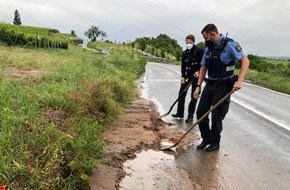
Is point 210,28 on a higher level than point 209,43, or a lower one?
higher

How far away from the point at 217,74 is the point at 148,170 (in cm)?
204

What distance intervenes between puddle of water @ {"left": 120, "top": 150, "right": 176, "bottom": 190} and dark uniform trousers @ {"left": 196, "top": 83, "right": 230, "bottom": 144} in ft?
2.96

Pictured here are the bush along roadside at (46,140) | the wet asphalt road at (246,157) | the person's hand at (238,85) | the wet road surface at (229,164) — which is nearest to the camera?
the bush along roadside at (46,140)

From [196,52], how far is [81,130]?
466 centimetres

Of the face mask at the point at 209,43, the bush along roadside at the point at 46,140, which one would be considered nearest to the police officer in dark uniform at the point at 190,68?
the face mask at the point at 209,43

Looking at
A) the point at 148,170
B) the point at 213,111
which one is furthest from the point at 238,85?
the point at 148,170

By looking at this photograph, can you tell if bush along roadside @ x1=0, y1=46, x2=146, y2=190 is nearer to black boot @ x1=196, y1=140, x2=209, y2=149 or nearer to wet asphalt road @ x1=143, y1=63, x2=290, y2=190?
wet asphalt road @ x1=143, y1=63, x2=290, y2=190

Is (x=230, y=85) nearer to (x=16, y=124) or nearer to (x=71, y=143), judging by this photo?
(x=71, y=143)

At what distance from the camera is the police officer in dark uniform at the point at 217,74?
245 inches

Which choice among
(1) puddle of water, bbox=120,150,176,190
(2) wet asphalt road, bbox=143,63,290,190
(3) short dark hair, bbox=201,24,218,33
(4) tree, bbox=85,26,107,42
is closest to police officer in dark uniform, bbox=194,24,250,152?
(3) short dark hair, bbox=201,24,218,33

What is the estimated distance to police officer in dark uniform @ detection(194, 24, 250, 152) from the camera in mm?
6230

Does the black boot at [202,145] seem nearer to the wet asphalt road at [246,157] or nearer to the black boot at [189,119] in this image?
the wet asphalt road at [246,157]

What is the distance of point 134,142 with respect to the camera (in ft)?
22.4

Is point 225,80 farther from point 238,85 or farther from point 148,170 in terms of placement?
point 148,170
